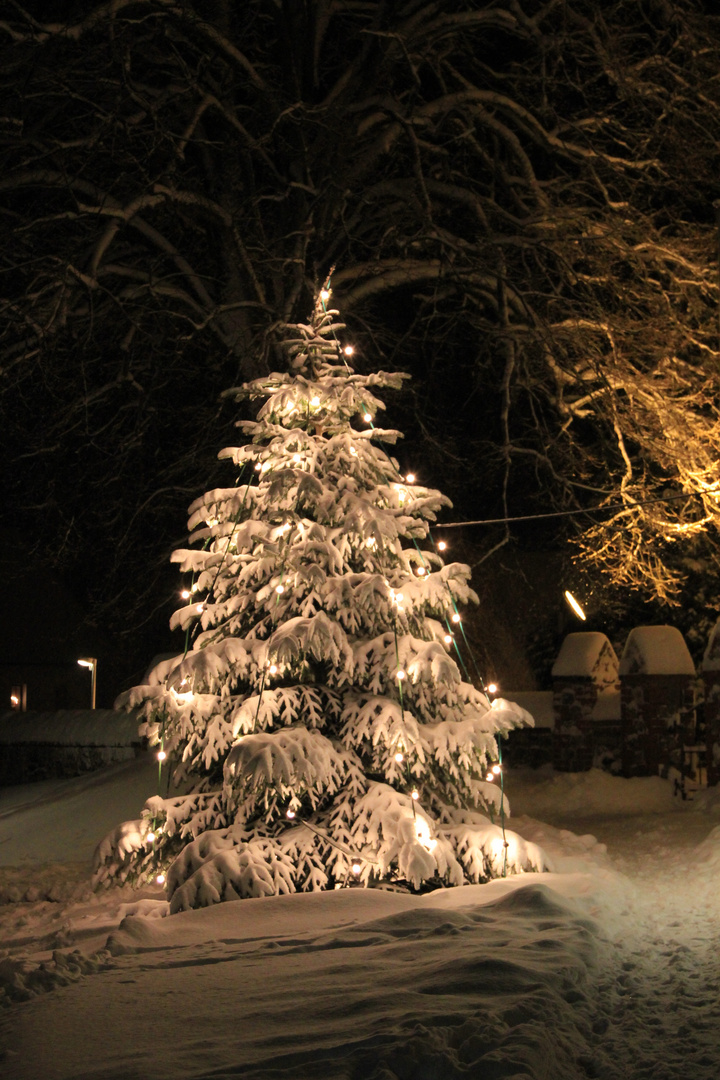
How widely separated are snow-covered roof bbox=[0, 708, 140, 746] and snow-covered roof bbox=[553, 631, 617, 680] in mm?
7325

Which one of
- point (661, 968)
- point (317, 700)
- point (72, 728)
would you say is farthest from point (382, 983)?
point (72, 728)

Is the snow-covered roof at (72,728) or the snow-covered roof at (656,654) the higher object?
the snow-covered roof at (656,654)

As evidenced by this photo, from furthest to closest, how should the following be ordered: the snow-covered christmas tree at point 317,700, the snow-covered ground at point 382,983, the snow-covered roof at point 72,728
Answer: the snow-covered roof at point 72,728
the snow-covered christmas tree at point 317,700
the snow-covered ground at point 382,983

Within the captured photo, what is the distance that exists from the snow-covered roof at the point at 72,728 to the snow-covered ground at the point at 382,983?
10012 millimetres

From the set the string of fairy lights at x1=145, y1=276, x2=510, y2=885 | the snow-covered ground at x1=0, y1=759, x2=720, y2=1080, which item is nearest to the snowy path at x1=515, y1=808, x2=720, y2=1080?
the snow-covered ground at x1=0, y1=759, x2=720, y2=1080

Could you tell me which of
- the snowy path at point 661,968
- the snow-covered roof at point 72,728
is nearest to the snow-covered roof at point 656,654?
the snowy path at point 661,968

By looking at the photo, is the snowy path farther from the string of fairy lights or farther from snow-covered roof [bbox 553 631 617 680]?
snow-covered roof [bbox 553 631 617 680]

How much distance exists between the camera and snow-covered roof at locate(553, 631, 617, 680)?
52.4ft

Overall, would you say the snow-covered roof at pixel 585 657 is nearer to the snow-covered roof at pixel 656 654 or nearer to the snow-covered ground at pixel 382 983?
the snow-covered roof at pixel 656 654

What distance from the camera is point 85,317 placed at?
12820mm

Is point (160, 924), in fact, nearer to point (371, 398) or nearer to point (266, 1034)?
point (266, 1034)

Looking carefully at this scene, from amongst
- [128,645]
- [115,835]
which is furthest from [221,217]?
[128,645]

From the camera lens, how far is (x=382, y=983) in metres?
5.02

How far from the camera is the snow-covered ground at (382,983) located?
4.09m
